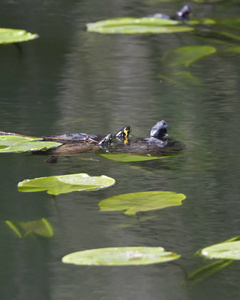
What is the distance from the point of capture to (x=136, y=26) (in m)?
3.78

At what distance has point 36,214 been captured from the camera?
1.43m

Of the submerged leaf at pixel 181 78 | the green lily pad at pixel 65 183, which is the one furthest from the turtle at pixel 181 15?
the green lily pad at pixel 65 183

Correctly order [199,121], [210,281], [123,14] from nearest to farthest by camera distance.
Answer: [210,281] < [199,121] < [123,14]

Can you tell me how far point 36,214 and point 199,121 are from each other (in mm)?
909

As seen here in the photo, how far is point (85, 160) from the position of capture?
1815mm

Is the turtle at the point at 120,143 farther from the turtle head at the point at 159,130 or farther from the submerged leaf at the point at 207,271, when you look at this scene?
the submerged leaf at the point at 207,271

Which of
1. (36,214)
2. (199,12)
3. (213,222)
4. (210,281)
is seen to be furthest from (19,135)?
(199,12)

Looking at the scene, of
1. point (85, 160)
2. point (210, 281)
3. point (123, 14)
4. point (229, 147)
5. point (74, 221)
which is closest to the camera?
point (210, 281)

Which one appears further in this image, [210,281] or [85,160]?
[85,160]

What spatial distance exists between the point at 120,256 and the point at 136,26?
109 inches

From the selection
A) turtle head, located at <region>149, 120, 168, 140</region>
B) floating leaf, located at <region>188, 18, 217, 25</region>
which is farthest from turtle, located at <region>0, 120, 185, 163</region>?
floating leaf, located at <region>188, 18, 217, 25</region>

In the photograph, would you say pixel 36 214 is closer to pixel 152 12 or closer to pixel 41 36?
pixel 41 36

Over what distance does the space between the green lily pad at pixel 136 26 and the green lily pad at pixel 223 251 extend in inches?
103

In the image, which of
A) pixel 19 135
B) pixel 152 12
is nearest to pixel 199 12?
pixel 152 12
